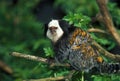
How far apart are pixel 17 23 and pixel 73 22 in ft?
11.9

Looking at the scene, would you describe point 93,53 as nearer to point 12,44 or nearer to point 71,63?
point 71,63

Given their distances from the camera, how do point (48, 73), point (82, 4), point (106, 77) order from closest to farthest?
point (106, 77) → point (48, 73) → point (82, 4)

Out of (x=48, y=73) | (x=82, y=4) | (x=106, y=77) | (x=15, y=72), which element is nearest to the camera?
(x=106, y=77)

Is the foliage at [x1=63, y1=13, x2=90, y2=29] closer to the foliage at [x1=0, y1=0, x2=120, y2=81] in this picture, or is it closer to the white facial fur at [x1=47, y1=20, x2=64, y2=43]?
the white facial fur at [x1=47, y1=20, x2=64, y2=43]

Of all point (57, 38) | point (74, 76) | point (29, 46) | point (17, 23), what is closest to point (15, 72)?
point (29, 46)

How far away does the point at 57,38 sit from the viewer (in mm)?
3402


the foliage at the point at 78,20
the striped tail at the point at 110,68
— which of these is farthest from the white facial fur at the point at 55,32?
the striped tail at the point at 110,68

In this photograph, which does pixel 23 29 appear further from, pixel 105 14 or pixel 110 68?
pixel 105 14

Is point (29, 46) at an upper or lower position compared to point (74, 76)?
upper

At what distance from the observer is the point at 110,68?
308cm

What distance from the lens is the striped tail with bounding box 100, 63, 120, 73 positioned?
3.05 m

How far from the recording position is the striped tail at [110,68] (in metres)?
3.05

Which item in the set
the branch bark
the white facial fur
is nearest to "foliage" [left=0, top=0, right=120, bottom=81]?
the white facial fur

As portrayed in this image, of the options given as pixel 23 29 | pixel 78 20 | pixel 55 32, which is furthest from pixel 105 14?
pixel 23 29
